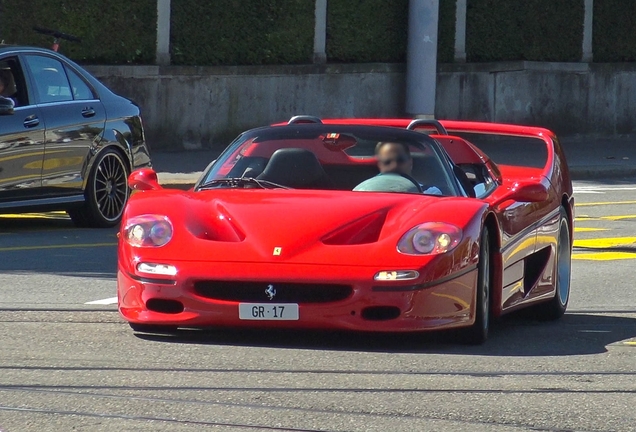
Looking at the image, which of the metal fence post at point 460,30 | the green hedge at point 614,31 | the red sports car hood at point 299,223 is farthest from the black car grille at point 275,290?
the green hedge at point 614,31

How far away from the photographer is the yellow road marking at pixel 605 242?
13258 mm

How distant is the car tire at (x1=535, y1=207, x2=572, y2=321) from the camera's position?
8773 mm

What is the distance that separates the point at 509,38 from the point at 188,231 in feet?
68.0

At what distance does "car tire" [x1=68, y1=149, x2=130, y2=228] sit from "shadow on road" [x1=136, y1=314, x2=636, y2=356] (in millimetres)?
5924

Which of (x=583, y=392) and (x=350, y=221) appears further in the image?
(x=350, y=221)

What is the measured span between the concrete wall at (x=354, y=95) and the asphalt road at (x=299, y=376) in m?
13.2

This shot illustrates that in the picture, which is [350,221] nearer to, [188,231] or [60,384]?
[188,231]

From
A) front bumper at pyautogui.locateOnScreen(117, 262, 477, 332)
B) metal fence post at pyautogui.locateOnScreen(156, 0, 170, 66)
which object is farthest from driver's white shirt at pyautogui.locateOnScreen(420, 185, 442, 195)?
metal fence post at pyautogui.locateOnScreen(156, 0, 170, 66)

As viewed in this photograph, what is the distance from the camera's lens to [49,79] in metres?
13.0

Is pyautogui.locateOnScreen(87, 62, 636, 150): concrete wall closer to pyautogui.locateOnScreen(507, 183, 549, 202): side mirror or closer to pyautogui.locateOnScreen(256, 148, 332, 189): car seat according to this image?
pyautogui.locateOnScreen(256, 148, 332, 189): car seat

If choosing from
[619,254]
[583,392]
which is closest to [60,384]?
[583,392]

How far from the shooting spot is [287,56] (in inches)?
945

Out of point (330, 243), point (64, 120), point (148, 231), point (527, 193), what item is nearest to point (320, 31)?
point (64, 120)

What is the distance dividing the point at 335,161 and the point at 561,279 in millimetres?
1693
